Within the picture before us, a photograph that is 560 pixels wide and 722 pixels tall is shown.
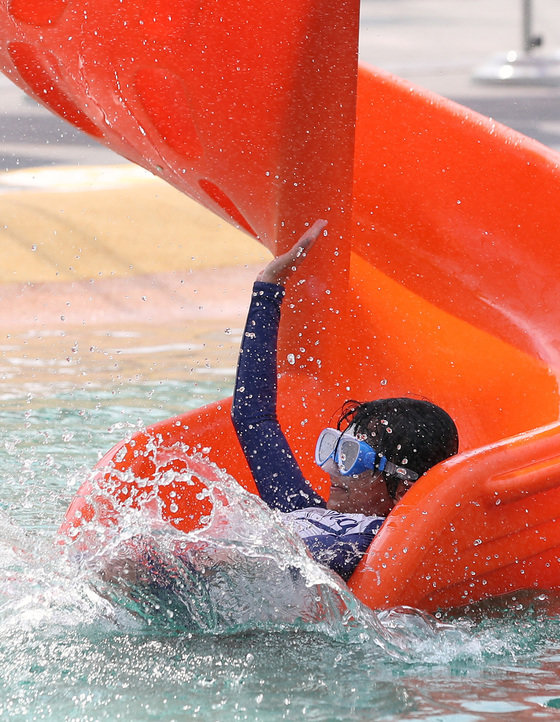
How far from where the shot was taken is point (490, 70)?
8.48 meters

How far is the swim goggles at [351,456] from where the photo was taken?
5.98 ft

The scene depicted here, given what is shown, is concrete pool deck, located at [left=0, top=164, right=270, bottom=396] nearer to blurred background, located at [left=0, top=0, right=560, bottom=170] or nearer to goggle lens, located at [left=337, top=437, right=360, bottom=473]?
blurred background, located at [left=0, top=0, right=560, bottom=170]

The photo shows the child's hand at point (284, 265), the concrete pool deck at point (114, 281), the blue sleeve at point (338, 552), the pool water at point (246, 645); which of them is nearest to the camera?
the pool water at point (246, 645)

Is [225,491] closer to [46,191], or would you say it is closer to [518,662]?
[518,662]

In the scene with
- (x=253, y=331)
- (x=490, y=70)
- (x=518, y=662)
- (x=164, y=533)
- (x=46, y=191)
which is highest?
(x=490, y=70)

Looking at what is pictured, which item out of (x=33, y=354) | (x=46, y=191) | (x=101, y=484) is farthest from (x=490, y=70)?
(x=101, y=484)

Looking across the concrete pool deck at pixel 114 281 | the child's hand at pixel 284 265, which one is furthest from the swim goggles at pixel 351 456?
the concrete pool deck at pixel 114 281

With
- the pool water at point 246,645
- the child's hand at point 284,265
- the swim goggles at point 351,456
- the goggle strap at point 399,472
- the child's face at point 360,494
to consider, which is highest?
the child's hand at point 284,265

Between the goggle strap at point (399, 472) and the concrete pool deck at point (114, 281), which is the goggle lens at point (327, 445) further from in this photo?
the concrete pool deck at point (114, 281)

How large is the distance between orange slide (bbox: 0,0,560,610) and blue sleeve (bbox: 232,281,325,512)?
21cm

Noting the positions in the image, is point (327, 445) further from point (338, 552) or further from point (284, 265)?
point (284, 265)

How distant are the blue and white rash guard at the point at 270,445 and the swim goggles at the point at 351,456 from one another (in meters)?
0.06

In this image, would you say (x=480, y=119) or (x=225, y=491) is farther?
(x=480, y=119)

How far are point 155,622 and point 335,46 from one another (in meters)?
1.19
